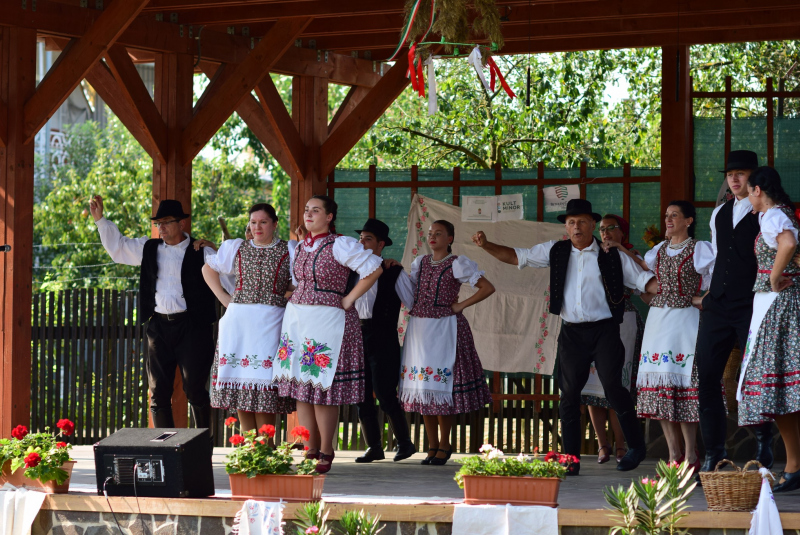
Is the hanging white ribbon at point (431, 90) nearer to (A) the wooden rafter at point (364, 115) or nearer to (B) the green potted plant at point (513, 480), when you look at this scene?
(B) the green potted plant at point (513, 480)

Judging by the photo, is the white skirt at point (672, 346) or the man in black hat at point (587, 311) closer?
the white skirt at point (672, 346)

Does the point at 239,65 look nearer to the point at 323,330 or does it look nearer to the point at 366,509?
the point at 323,330

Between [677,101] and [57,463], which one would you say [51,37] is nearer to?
[57,463]

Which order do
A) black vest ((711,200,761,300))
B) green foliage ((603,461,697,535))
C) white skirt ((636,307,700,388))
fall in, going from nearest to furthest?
green foliage ((603,461,697,535))
black vest ((711,200,761,300))
white skirt ((636,307,700,388))

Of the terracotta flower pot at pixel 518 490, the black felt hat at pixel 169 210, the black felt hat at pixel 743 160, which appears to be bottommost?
the terracotta flower pot at pixel 518 490

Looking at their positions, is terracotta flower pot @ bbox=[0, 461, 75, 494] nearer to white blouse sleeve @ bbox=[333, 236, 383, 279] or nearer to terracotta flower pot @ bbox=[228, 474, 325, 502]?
terracotta flower pot @ bbox=[228, 474, 325, 502]

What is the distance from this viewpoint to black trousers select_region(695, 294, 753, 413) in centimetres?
516

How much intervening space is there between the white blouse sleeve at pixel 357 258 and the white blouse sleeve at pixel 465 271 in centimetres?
104

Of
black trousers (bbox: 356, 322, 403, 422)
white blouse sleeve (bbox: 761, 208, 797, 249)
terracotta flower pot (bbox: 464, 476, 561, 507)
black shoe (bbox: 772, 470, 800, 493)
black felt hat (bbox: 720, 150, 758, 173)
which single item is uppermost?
black felt hat (bbox: 720, 150, 758, 173)

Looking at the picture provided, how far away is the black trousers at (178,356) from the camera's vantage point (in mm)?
6469

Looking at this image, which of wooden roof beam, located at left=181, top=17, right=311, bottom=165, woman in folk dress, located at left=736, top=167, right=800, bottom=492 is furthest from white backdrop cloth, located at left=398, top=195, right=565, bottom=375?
woman in folk dress, located at left=736, top=167, right=800, bottom=492

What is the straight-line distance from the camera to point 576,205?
6145 millimetres

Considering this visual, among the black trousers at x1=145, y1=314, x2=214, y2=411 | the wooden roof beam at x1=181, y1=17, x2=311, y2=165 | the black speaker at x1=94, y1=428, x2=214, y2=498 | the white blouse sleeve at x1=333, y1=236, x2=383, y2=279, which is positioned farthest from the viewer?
the wooden roof beam at x1=181, y1=17, x2=311, y2=165

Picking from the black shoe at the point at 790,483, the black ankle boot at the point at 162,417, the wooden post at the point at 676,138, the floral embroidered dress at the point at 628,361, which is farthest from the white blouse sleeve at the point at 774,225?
the black ankle boot at the point at 162,417
